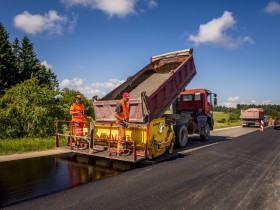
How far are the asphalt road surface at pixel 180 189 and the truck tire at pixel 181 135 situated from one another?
8.21ft

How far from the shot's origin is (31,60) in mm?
31281

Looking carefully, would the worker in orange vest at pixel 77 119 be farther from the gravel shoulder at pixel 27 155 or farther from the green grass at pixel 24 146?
the green grass at pixel 24 146

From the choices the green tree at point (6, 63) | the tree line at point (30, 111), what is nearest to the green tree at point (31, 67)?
the green tree at point (6, 63)

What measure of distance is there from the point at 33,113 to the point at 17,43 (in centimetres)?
2499

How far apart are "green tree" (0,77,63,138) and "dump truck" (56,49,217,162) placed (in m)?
3.43

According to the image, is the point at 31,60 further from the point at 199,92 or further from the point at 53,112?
the point at 199,92

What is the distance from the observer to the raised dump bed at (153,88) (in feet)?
26.3

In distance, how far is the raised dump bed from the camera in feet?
26.3

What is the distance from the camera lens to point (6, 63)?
1075 inches

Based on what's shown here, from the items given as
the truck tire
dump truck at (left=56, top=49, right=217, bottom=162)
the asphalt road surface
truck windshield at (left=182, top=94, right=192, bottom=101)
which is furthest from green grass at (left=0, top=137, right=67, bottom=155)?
truck windshield at (left=182, top=94, right=192, bottom=101)

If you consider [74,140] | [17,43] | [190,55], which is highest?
[17,43]

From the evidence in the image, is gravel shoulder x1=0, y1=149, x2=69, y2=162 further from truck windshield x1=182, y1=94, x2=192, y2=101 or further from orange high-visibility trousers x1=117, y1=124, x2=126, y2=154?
truck windshield x1=182, y1=94, x2=192, y2=101

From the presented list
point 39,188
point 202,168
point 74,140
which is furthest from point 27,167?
point 202,168

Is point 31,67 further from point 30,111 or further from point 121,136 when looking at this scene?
point 121,136
